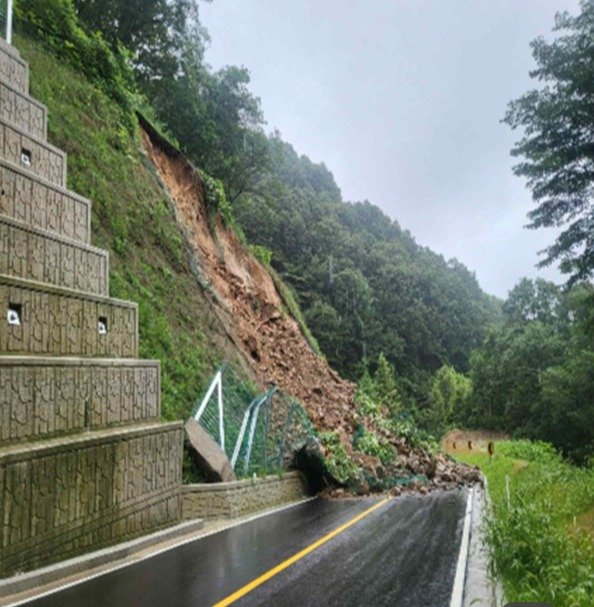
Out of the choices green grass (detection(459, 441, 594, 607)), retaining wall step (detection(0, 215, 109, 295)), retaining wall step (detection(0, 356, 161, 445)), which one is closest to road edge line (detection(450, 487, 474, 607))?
green grass (detection(459, 441, 594, 607))

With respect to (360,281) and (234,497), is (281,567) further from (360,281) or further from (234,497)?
(360,281)

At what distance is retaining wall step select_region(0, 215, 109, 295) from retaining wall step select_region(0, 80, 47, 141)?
11.0 feet

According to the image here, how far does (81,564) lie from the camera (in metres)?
8.23

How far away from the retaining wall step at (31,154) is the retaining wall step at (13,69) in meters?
1.76

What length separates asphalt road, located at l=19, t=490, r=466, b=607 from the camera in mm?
6828

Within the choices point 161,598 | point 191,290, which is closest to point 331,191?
point 191,290

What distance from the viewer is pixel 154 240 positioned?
19625 millimetres

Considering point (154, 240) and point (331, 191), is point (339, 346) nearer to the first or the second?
point (331, 191)

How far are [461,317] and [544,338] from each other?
A: 979 inches

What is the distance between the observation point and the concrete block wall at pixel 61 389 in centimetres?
822

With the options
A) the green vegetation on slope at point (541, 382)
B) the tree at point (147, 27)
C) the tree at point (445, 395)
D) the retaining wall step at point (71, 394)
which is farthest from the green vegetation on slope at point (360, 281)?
the retaining wall step at point (71, 394)

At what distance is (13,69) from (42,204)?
4.59 m

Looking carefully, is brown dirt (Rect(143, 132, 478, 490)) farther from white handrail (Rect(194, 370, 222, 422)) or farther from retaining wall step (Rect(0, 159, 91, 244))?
retaining wall step (Rect(0, 159, 91, 244))

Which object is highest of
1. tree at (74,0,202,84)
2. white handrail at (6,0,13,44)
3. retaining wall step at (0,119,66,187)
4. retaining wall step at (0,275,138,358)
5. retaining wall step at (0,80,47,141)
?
tree at (74,0,202,84)
